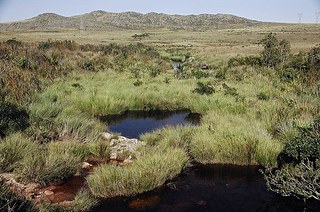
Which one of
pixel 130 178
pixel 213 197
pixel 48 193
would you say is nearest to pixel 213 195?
pixel 213 197

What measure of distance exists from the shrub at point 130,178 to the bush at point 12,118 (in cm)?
448

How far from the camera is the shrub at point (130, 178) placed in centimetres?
898

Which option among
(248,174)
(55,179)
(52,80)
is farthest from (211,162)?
(52,80)

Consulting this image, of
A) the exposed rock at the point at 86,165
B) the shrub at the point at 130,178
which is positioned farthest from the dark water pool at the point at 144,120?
the shrub at the point at 130,178

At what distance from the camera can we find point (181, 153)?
10.7 m

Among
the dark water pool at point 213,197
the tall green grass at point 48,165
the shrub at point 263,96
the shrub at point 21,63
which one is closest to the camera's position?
the dark water pool at point 213,197

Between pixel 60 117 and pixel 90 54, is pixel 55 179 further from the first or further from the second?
pixel 90 54

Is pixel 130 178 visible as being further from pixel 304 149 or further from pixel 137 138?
pixel 137 138

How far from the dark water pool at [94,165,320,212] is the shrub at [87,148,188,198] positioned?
204mm

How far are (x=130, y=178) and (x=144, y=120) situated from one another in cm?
854

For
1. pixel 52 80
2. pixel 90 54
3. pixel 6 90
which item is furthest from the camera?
pixel 90 54

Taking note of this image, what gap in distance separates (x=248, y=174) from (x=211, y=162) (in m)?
1.29

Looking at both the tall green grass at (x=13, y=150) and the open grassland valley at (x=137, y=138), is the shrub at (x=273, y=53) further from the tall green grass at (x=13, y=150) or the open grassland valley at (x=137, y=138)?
the tall green grass at (x=13, y=150)

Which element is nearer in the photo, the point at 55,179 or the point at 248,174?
the point at 55,179
